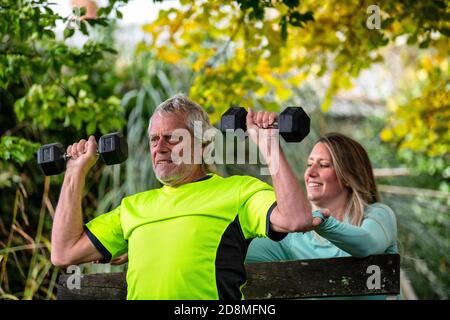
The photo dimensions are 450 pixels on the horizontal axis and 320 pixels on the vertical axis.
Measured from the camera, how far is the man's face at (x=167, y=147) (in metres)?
2.89

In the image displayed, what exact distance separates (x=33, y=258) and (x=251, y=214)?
153 inches

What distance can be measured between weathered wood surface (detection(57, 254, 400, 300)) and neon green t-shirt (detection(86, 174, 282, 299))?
0.64m

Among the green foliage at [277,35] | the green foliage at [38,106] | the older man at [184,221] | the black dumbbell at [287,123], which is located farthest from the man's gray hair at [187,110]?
the green foliage at [277,35]

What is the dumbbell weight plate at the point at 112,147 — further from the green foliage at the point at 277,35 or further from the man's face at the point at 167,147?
the green foliage at the point at 277,35

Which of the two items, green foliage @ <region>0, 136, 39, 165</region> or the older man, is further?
green foliage @ <region>0, 136, 39, 165</region>

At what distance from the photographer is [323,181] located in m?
3.85

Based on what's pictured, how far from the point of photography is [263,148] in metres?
2.64

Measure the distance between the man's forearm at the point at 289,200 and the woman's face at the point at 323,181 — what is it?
1.26 m

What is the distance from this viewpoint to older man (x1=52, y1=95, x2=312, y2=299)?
8.70 feet

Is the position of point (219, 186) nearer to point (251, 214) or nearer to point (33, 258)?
point (251, 214)

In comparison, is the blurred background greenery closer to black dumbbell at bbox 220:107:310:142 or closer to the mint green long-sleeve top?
the mint green long-sleeve top

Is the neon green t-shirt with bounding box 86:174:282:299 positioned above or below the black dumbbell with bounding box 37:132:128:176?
below

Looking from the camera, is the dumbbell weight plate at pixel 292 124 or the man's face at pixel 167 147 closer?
the dumbbell weight plate at pixel 292 124

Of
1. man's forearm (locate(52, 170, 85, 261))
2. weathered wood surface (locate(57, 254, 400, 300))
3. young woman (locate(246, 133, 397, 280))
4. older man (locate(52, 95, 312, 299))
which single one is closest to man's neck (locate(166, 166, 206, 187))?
older man (locate(52, 95, 312, 299))
